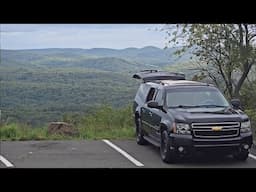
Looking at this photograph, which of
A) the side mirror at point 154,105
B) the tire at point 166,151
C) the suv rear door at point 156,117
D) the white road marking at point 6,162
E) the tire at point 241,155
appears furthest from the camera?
the side mirror at point 154,105

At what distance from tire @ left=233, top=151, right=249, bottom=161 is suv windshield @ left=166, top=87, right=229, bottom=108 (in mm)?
1200

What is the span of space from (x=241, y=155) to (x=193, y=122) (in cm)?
132

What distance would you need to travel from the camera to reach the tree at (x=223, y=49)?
1852 centimetres

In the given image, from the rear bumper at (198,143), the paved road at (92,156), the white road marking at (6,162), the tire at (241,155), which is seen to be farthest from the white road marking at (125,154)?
the white road marking at (6,162)

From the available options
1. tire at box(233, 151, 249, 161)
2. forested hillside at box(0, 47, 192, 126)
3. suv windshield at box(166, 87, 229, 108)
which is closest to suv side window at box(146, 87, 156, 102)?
suv windshield at box(166, 87, 229, 108)

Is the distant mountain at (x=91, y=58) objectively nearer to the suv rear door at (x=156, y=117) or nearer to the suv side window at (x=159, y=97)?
the suv side window at (x=159, y=97)

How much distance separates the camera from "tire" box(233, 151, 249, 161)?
10.4 meters

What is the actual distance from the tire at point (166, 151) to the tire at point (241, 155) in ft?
4.05

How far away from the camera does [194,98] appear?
11.3 metres

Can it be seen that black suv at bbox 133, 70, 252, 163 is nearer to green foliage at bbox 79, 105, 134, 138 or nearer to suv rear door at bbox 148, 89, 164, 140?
suv rear door at bbox 148, 89, 164, 140

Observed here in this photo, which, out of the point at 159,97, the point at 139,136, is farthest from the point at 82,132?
the point at 159,97

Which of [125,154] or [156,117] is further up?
[156,117]

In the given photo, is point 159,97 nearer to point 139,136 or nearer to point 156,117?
point 156,117
